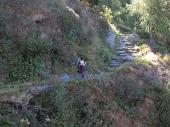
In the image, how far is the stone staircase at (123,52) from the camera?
29.7 m

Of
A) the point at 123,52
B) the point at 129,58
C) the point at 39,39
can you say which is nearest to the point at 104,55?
the point at 129,58

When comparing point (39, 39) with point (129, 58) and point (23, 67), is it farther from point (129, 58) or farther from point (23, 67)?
point (129, 58)

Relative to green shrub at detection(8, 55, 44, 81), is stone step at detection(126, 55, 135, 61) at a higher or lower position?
lower

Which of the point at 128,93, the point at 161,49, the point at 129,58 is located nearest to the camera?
the point at 128,93

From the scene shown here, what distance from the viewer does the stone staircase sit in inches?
1169

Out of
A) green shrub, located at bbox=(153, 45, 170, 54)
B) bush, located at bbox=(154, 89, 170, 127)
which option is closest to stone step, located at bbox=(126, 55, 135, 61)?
green shrub, located at bbox=(153, 45, 170, 54)

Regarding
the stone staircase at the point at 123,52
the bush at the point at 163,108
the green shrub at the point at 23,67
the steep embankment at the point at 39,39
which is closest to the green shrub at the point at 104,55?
the stone staircase at the point at 123,52

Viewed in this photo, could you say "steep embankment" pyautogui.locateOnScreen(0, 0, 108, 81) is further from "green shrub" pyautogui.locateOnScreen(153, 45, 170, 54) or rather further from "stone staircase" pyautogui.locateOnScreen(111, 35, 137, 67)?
"green shrub" pyautogui.locateOnScreen(153, 45, 170, 54)

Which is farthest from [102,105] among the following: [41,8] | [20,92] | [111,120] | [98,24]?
→ [98,24]

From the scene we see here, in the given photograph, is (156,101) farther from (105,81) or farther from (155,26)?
(155,26)

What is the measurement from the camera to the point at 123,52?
110 feet

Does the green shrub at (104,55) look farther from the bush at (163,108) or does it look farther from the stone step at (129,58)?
the bush at (163,108)

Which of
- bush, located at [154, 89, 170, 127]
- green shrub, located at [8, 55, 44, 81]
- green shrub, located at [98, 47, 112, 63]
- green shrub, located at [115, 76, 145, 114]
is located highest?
green shrub, located at [8, 55, 44, 81]

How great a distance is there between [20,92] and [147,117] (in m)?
7.78
